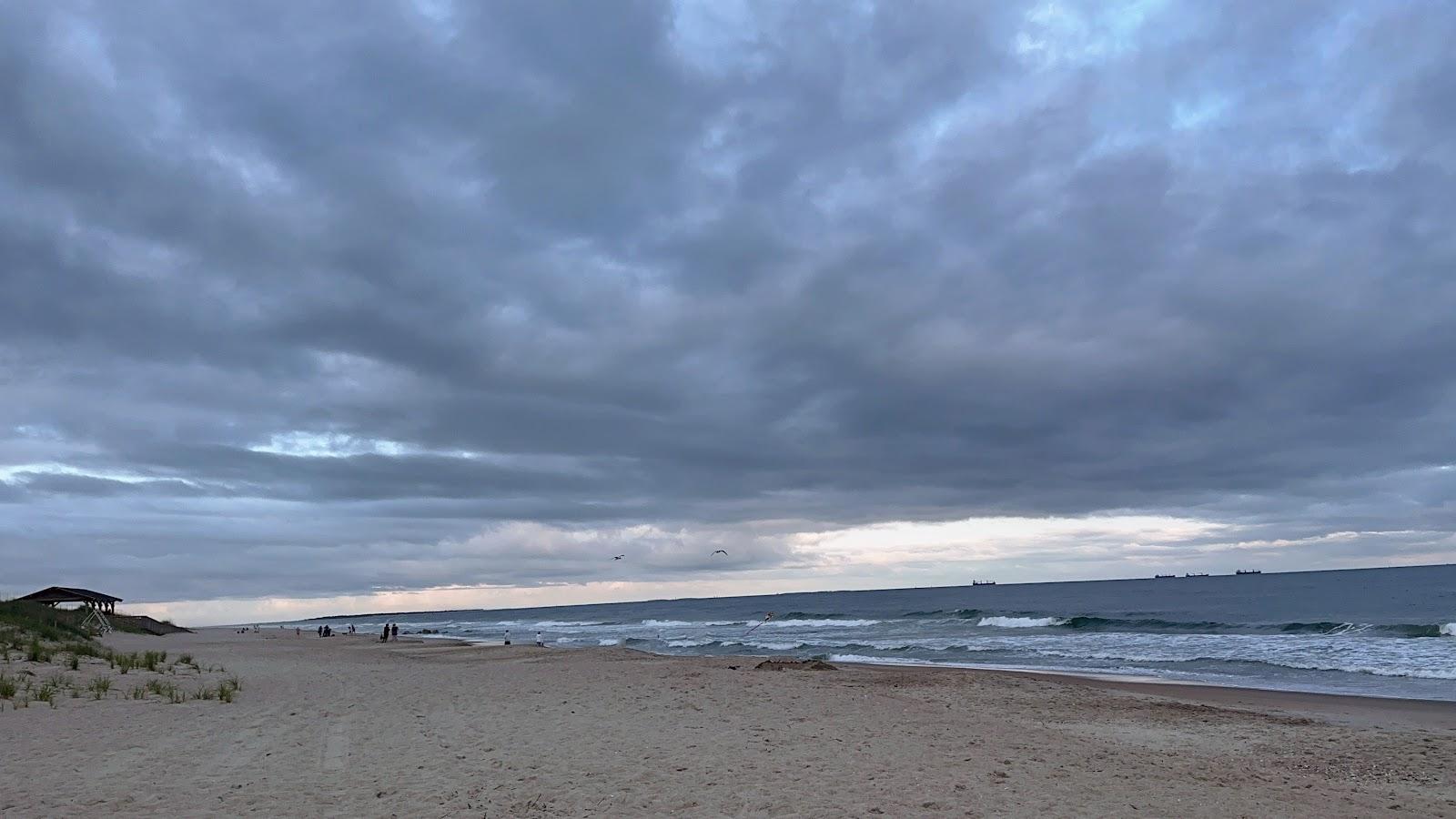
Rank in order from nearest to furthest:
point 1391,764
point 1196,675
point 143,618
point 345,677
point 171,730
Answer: point 1391,764, point 171,730, point 345,677, point 1196,675, point 143,618

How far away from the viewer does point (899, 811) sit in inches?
316

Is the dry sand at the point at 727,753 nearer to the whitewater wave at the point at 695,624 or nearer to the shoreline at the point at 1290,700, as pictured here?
the shoreline at the point at 1290,700

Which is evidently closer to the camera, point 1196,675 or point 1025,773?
point 1025,773

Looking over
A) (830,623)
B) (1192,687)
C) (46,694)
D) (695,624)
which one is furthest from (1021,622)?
(46,694)

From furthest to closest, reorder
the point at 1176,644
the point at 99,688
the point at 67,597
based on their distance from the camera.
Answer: the point at 67,597 < the point at 1176,644 < the point at 99,688

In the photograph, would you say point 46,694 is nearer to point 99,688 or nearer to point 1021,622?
point 99,688

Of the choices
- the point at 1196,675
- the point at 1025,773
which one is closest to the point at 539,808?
the point at 1025,773

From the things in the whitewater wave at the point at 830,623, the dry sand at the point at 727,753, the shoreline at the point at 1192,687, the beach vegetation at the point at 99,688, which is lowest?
the whitewater wave at the point at 830,623

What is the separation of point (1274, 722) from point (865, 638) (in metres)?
33.8

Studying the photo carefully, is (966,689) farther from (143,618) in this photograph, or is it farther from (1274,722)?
(143,618)

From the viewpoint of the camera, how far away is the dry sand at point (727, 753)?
Answer: 841 cm

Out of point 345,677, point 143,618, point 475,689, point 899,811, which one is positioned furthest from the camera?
point 143,618

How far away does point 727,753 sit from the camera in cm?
1081

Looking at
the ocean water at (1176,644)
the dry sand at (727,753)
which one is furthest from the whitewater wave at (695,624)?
the dry sand at (727,753)
